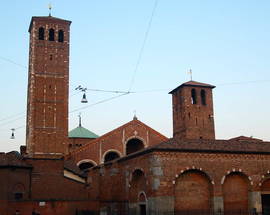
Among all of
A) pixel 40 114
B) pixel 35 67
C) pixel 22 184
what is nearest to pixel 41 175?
pixel 22 184

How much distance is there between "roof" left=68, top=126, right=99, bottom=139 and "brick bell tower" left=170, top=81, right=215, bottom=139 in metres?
13.8

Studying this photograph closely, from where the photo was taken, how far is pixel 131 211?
29016 mm

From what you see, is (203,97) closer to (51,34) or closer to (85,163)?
(85,163)

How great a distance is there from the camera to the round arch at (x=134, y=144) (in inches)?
1672

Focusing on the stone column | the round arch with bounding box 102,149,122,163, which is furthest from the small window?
the stone column

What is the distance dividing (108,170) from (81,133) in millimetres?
20956

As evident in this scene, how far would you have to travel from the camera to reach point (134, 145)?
→ 44344mm

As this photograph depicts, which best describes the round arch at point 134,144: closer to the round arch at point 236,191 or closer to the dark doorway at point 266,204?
the round arch at point 236,191

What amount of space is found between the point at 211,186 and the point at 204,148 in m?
2.41

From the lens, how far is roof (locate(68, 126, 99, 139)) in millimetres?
52316

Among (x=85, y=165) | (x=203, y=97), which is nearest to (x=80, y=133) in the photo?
(x=85, y=165)

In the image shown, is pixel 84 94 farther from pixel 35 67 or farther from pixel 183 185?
pixel 35 67

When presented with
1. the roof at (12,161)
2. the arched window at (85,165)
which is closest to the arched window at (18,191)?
the roof at (12,161)

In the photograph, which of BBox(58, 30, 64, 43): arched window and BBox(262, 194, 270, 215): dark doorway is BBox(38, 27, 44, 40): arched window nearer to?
BBox(58, 30, 64, 43): arched window
